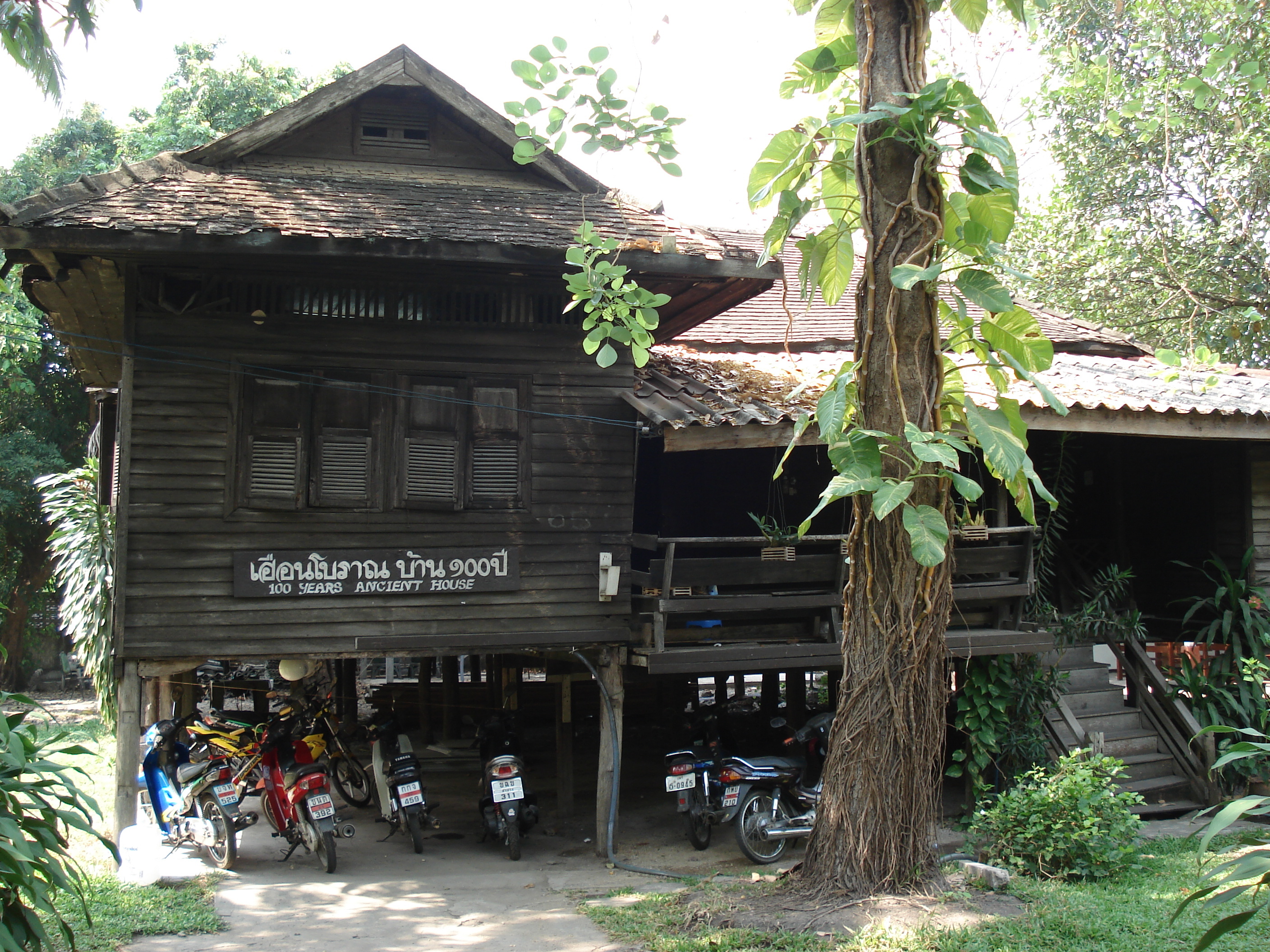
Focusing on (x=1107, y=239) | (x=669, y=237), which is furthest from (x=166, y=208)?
(x=1107, y=239)

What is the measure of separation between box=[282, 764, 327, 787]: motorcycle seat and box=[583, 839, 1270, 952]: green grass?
2619mm

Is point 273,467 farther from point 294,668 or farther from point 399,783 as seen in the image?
point 399,783

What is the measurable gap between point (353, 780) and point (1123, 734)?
26.6ft

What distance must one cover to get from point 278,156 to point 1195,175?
1365cm

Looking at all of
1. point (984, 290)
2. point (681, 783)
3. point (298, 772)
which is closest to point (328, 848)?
point (298, 772)

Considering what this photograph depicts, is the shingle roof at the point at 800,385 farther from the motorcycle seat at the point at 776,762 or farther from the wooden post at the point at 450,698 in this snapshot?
the wooden post at the point at 450,698

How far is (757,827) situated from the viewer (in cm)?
858

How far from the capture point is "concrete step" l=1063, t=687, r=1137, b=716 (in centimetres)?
1030

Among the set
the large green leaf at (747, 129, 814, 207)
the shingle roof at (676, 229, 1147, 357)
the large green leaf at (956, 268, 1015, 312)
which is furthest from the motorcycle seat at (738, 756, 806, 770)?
the large green leaf at (747, 129, 814, 207)

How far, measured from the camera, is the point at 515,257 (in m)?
7.89

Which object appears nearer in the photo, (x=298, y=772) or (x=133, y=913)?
(x=133, y=913)

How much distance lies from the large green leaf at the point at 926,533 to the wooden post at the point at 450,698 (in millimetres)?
9618

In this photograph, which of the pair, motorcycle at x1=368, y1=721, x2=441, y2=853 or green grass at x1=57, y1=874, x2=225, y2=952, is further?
motorcycle at x1=368, y1=721, x2=441, y2=853

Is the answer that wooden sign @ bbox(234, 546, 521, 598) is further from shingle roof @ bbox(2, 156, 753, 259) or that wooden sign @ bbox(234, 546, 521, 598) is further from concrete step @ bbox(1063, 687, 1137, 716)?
concrete step @ bbox(1063, 687, 1137, 716)
